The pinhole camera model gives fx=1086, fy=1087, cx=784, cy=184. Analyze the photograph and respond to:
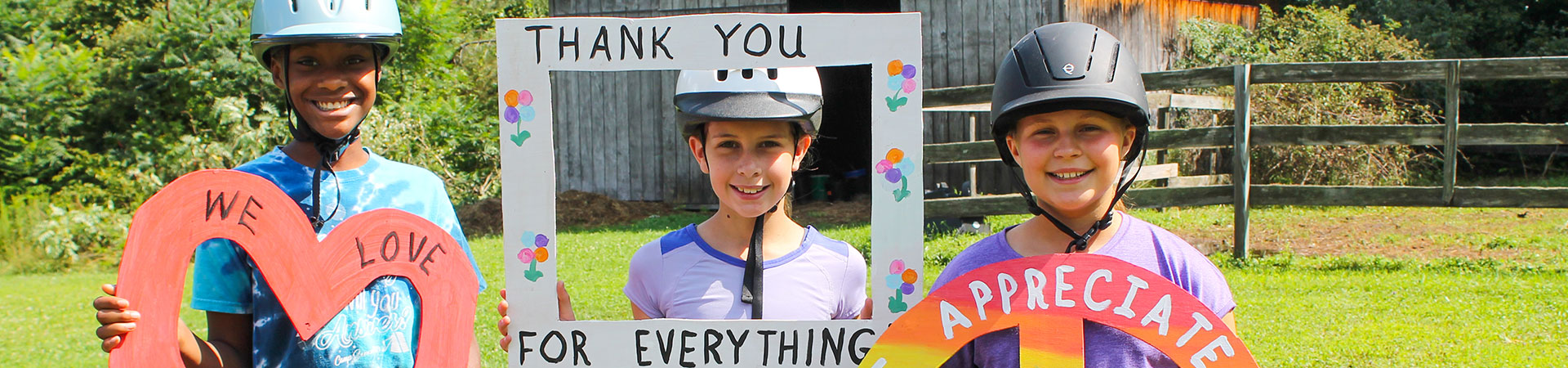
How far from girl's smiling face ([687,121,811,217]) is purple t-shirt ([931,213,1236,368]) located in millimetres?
454

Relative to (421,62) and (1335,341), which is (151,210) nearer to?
(1335,341)

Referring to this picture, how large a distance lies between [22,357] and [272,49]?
486cm

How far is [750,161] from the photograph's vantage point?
8.10 ft

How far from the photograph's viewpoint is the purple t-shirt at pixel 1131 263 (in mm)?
2174

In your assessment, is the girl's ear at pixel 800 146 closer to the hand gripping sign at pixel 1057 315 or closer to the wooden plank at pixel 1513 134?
the hand gripping sign at pixel 1057 315

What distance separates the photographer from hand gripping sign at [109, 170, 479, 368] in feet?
7.25

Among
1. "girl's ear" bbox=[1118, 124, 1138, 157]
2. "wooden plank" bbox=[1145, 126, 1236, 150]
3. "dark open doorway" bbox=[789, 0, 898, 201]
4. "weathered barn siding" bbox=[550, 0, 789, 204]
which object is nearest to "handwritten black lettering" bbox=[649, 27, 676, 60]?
"girl's ear" bbox=[1118, 124, 1138, 157]

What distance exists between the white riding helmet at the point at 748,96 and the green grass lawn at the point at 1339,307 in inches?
124

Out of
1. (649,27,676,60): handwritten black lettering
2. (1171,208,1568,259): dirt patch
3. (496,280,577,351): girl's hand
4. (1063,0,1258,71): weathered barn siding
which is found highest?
(1063,0,1258,71): weathered barn siding

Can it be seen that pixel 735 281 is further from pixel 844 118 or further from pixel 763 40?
pixel 844 118

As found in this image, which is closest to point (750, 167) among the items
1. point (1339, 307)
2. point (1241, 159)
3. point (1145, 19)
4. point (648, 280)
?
point (648, 280)

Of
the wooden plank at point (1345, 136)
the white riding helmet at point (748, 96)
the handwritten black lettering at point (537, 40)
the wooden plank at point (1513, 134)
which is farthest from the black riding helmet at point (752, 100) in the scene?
the wooden plank at point (1513, 134)

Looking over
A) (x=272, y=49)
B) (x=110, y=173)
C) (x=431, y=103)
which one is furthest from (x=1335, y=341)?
(x=110, y=173)

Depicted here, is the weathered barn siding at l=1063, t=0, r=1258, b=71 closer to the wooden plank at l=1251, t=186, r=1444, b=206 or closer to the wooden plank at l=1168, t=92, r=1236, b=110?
the wooden plank at l=1168, t=92, r=1236, b=110
